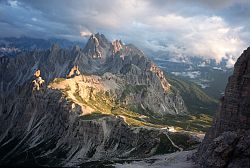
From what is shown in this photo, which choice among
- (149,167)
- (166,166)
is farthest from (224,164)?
(149,167)

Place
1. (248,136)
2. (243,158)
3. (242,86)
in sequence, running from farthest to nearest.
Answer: (242,86)
(248,136)
(243,158)

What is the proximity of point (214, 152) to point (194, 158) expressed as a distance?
127ft

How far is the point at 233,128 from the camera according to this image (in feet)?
500

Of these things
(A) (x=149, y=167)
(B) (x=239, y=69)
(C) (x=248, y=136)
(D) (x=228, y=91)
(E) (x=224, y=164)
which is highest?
(B) (x=239, y=69)

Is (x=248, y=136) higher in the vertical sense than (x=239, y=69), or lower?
lower

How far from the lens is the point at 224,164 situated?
12900 cm

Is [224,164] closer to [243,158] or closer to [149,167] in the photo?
[243,158]

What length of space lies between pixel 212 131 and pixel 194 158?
16151mm

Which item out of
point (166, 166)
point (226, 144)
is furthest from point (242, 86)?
point (166, 166)

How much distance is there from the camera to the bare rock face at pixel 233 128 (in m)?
128

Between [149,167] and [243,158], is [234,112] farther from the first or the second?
[149,167]

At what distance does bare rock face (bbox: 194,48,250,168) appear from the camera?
12850cm

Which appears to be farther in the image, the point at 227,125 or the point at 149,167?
the point at 149,167

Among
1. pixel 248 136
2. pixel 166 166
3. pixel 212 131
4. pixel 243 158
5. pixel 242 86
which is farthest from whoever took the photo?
pixel 166 166
